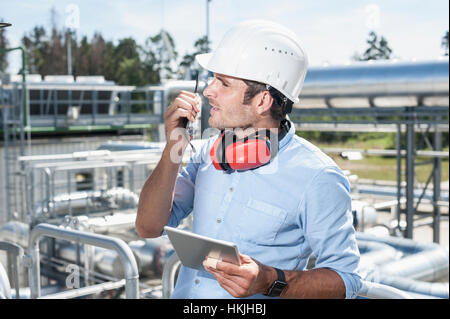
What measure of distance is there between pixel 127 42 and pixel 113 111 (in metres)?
3.54

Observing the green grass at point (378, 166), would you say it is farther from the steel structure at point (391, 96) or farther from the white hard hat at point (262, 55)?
the white hard hat at point (262, 55)

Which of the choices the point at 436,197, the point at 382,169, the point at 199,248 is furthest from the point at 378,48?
the point at 199,248

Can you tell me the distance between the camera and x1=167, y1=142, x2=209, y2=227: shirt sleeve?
1.33m

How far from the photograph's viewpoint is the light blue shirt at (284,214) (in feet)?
3.61

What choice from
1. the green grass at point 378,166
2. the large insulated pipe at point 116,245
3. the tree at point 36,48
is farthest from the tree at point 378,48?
the large insulated pipe at point 116,245

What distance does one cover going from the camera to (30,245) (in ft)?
8.24

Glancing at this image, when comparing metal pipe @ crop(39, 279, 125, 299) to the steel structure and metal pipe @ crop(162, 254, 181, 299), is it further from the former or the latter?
the steel structure

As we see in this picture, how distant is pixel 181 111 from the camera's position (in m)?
1.18

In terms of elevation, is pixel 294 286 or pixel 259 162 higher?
pixel 259 162

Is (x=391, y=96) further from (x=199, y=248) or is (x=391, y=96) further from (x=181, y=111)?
(x=199, y=248)

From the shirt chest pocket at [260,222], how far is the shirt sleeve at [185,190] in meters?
0.21

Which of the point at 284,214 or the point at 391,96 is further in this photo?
the point at 391,96
